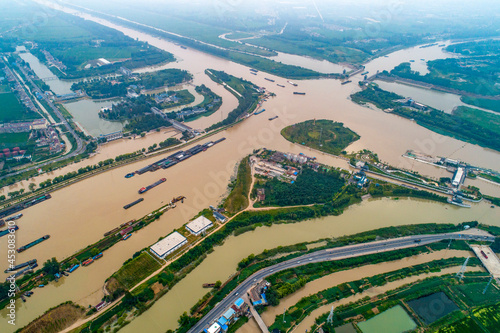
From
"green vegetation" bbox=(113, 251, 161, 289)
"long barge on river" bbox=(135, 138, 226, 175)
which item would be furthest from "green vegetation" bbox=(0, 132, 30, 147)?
"green vegetation" bbox=(113, 251, 161, 289)

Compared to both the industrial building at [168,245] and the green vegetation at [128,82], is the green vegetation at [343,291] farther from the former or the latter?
the green vegetation at [128,82]

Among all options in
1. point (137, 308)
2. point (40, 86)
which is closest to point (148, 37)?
point (40, 86)

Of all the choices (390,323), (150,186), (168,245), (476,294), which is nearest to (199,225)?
(168,245)

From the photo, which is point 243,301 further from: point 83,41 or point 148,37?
point 148,37

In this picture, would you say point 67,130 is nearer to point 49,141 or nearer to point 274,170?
point 49,141

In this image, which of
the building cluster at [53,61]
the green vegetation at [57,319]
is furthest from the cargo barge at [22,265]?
the building cluster at [53,61]

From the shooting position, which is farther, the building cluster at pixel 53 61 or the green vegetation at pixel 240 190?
the building cluster at pixel 53 61
